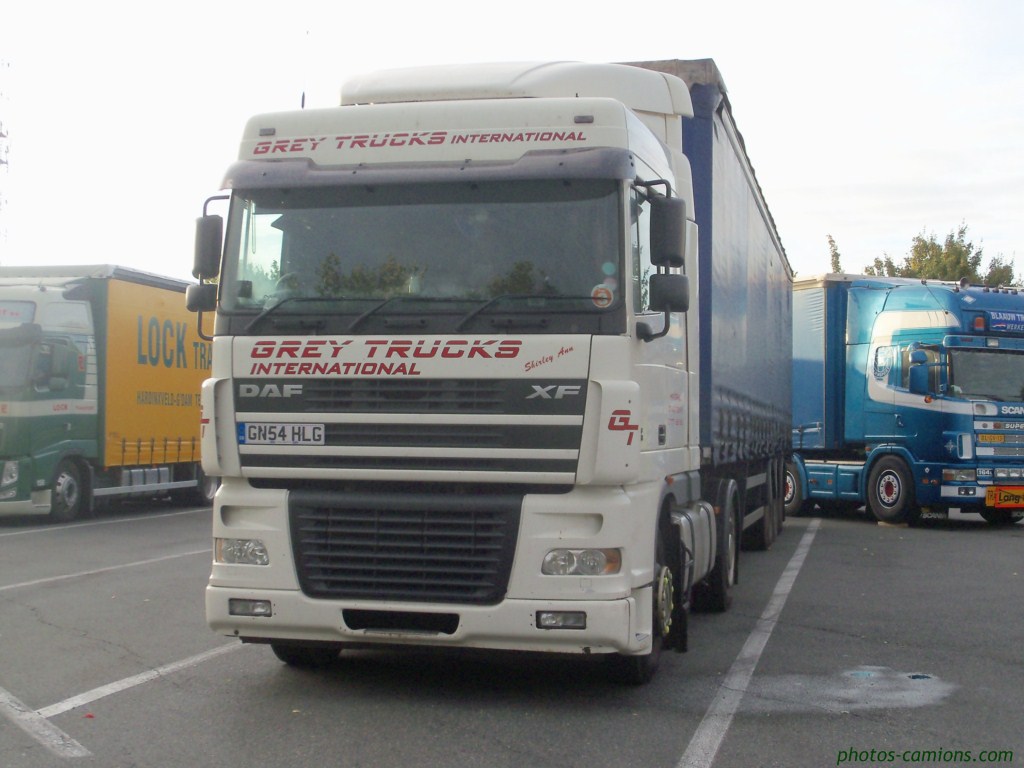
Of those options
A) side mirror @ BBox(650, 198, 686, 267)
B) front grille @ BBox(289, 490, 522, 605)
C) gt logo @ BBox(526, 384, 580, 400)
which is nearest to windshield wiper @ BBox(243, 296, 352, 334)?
front grille @ BBox(289, 490, 522, 605)

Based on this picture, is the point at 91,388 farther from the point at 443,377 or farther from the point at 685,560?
the point at 443,377

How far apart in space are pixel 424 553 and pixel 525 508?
61 cm

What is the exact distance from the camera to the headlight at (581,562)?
6371 millimetres

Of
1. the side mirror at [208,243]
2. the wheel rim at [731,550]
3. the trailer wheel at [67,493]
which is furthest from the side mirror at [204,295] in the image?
the trailer wheel at [67,493]

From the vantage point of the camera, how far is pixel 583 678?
7.49m

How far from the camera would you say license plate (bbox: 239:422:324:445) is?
6.65m

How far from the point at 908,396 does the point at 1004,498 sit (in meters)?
2.17

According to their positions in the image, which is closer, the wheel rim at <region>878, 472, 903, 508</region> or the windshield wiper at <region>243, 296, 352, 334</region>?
the windshield wiper at <region>243, 296, 352, 334</region>

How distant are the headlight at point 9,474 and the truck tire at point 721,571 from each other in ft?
38.6

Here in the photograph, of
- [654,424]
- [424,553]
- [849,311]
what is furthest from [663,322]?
[849,311]

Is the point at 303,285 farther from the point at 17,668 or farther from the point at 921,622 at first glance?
the point at 921,622

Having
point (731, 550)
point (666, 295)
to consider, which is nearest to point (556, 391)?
point (666, 295)

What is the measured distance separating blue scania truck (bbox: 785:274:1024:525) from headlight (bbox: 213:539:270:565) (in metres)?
14.9

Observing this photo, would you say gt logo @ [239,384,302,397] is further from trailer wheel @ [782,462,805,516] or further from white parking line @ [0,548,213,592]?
trailer wheel @ [782,462,805,516]
